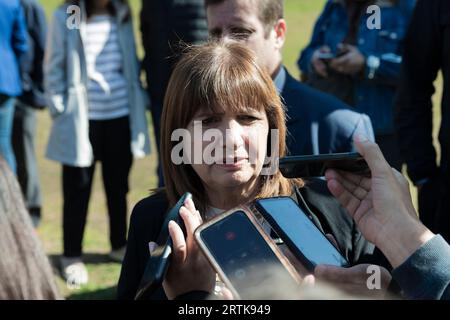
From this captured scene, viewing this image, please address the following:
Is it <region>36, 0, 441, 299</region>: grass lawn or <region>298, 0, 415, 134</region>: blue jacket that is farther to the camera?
<region>36, 0, 441, 299</region>: grass lawn

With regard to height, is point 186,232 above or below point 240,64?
below

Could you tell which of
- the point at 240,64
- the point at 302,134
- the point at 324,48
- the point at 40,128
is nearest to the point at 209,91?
the point at 240,64

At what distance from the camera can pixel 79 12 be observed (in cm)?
472

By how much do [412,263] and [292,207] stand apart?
35 cm

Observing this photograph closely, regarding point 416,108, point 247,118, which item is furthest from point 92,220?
point 247,118

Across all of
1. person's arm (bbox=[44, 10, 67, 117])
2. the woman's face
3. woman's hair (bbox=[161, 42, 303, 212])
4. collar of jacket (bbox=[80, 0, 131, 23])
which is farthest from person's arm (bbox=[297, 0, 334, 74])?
the woman's face

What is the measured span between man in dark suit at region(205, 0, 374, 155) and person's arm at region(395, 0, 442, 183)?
0.71 meters

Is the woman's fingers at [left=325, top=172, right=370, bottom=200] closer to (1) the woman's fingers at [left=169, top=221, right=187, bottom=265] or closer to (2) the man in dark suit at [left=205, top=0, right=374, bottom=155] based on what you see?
(1) the woman's fingers at [left=169, top=221, right=187, bottom=265]

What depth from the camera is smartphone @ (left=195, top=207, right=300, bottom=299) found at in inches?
57.3

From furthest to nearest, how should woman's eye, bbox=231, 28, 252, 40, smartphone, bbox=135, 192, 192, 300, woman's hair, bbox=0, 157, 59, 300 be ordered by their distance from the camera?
woman's eye, bbox=231, 28, 252, 40 < smartphone, bbox=135, 192, 192, 300 < woman's hair, bbox=0, 157, 59, 300

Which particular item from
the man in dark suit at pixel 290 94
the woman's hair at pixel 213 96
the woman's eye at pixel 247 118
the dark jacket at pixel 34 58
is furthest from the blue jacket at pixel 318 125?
the dark jacket at pixel 34 58

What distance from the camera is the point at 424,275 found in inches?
61.2

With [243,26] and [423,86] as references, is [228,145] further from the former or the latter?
[423,86]
